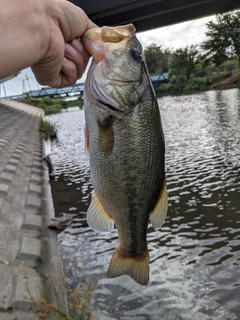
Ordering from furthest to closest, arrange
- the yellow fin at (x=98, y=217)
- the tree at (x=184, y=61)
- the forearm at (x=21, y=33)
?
the tree at (x=184, y=61) → the yellow fin at (x=98, y=217) → the forearm at (x=21, y=33)

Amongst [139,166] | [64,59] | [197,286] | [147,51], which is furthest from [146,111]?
[147,51]

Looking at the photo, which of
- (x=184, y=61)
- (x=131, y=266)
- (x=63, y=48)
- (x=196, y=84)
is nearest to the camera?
(x=63, y=48)

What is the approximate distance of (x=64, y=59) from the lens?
93.0 inches

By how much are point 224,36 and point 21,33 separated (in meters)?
68.6

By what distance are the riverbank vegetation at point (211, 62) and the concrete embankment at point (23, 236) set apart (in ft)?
160

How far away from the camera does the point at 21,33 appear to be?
179 centimetres

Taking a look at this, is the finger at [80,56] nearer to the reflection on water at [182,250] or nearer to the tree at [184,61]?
the reflection on water at [182,250]

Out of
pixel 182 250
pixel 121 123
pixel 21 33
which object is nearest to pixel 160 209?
pixel 121 123

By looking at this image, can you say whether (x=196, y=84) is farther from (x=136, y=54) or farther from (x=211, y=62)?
(x=136, y=54)

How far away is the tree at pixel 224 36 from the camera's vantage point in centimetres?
6350

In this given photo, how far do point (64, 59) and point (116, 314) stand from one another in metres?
3.74

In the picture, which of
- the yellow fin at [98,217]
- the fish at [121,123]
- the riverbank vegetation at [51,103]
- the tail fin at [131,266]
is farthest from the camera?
the riverbank vegetation at [51,103]

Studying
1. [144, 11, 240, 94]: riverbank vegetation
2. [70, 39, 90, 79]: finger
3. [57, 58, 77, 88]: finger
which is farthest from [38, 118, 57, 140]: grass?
[144, 11, 240, 94]: riverbank vegetation

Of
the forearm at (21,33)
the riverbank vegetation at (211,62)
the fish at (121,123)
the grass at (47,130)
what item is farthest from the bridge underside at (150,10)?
the riverbank vegetation at (211,62)
